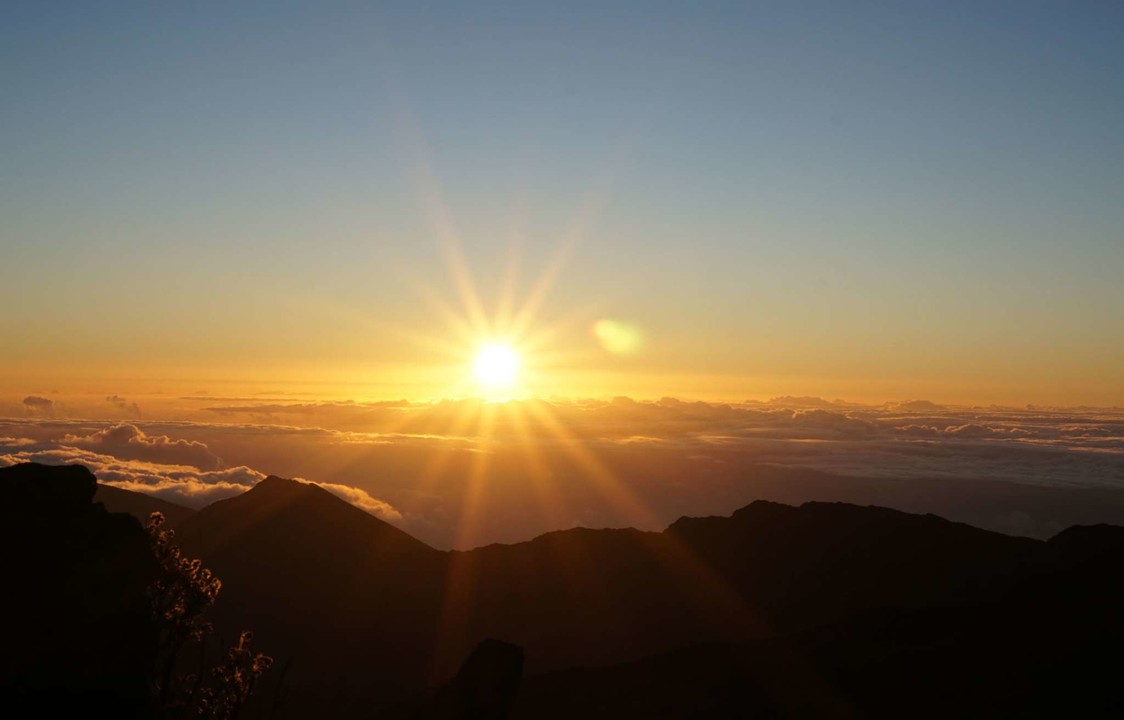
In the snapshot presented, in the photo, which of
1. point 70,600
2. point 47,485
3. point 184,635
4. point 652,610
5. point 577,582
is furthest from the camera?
point 577,582

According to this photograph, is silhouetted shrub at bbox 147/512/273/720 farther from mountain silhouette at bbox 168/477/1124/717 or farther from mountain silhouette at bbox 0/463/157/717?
mountain silhouette at bbox 168/477/1124/717

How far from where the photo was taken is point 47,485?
41.2 meters

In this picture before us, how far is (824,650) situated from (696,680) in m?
15.6

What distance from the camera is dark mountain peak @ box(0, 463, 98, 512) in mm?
39969

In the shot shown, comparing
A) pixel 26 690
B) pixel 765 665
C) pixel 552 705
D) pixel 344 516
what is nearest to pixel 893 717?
pixel 765 665

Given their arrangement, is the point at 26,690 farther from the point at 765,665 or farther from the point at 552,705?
the point at 765,665

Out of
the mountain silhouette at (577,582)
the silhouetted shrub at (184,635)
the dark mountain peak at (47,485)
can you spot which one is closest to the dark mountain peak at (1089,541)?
the mountain silhouette at (577,582)

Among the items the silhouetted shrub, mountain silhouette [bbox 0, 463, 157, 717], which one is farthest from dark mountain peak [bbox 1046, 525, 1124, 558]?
mountain silhouette [bbox 0, 463, 157, 717]

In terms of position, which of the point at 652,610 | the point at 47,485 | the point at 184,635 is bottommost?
the point at 652,610

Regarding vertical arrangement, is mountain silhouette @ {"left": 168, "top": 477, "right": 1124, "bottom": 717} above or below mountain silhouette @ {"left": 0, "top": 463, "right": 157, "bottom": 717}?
below

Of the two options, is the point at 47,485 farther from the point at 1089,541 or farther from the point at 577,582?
the point at 577,582

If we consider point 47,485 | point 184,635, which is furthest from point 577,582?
point 47,485

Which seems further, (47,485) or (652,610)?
(652,610)

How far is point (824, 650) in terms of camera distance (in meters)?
97.2
